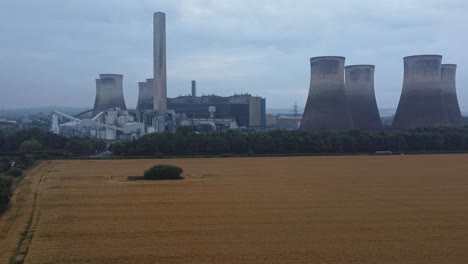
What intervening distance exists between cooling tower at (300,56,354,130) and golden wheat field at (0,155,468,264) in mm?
12263

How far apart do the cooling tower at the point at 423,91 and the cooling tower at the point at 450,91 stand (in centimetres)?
375

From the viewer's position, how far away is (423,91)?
2823 cm

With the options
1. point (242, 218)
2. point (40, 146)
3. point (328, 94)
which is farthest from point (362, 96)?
point (242, 218)

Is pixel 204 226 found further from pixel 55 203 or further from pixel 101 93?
pixel 101 93

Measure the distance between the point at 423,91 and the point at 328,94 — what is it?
5060mm

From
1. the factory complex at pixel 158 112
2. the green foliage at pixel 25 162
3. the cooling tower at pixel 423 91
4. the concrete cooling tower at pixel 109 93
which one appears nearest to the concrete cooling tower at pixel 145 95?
the factory complex at pixel 158 112

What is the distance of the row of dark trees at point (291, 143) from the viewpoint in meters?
22.6

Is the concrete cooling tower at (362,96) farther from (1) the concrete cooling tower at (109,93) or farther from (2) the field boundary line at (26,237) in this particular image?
(2) the field boundary line at (26,237)

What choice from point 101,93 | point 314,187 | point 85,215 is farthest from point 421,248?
point 101,93

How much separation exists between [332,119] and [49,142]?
551 inches

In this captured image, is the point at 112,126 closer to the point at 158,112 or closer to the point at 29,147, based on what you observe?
the point at 158,112

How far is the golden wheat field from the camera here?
6.42 metres

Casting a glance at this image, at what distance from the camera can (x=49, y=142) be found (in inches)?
965

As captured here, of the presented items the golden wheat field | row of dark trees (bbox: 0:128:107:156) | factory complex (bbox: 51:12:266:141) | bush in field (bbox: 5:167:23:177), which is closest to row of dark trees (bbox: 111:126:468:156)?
row of dark trees (bbox: 0:128:107:156)
